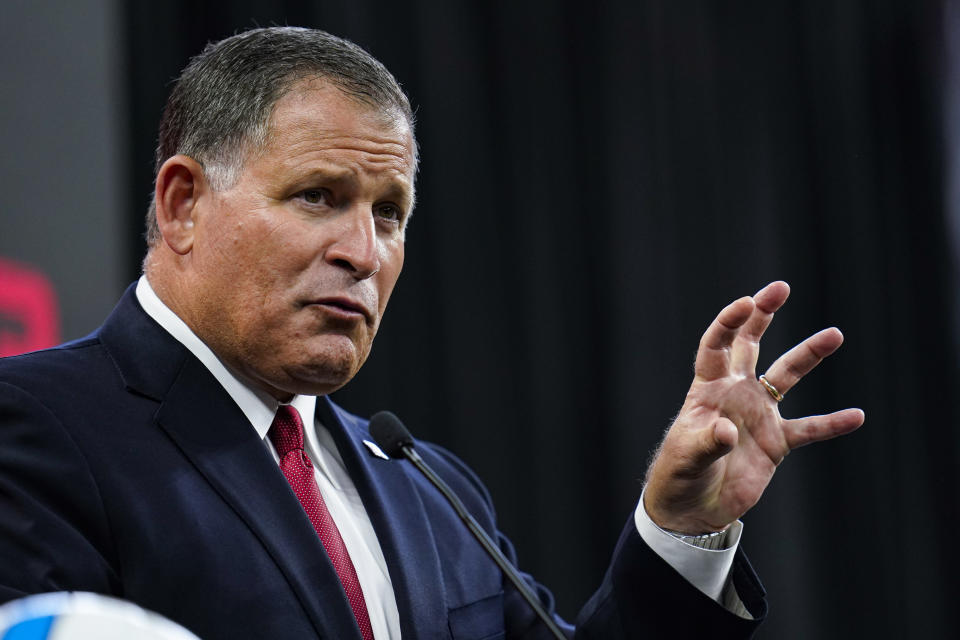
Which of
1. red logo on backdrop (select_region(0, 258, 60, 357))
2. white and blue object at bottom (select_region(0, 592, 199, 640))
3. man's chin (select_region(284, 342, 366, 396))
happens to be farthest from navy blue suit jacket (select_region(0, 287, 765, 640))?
red logo on backdrop (select_region(0, 258, 60, 357))

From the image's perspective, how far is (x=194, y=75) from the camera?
5.67 ft

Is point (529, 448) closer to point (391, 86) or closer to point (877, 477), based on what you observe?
point (877, 477)

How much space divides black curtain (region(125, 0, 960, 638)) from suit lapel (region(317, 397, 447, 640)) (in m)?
1.48

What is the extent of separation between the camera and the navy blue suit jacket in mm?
1311

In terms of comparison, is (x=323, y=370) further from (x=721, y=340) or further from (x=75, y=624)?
(x=75, y=624)

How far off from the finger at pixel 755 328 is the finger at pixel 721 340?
0.04m

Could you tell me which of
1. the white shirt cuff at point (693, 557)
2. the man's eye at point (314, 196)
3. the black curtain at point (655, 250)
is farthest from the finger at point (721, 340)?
the black curtain at point (655, 250)

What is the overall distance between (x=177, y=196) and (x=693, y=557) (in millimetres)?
1007

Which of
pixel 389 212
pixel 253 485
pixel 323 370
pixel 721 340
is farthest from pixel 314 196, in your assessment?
pixel 721 340

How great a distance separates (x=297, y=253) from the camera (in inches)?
62.7

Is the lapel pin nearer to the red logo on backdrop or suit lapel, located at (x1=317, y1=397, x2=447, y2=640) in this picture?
suit lapel, located at (x1=317, y1=397, x2=447, y2=640)

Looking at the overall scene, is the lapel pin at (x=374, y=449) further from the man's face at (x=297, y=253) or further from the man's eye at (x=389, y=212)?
the man's eye at (x=389, y=212)

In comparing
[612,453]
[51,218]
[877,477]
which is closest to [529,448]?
[612,453]

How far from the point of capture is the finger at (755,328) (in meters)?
1.56
